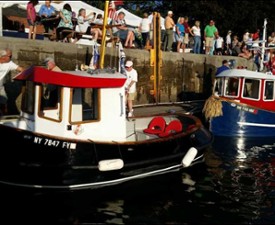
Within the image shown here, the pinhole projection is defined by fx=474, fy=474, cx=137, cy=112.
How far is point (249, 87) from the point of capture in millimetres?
16969

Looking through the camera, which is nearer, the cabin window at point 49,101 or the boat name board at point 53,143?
the boat name board at point 53,143

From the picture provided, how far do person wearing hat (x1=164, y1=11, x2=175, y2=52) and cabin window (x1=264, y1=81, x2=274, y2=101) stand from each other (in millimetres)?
5510

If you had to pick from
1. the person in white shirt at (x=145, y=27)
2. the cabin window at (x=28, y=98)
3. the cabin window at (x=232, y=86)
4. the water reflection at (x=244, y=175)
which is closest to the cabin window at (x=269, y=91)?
the cabin window at (x=232, y=86)

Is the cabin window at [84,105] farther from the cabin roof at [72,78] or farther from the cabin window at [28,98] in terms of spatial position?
the cabin window at [28,98]

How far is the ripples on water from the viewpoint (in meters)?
8.14

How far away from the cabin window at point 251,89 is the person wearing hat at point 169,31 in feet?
16.8

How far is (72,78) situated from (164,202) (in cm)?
297

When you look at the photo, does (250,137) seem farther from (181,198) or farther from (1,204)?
(1,204)

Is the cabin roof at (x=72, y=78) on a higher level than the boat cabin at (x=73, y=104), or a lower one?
higher

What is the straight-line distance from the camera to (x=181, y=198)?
939 cm

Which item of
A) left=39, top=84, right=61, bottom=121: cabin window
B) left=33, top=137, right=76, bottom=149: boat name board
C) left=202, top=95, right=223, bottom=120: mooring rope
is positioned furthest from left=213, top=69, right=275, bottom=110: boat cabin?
left=33, top=137, right=76, bottom=149: boat name board

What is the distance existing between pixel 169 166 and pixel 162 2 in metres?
40.3

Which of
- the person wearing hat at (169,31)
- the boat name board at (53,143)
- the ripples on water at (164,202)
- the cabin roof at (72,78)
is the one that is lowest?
the ripples on water at (164,202)

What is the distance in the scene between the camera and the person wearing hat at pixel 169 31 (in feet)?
66.7
